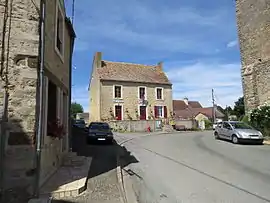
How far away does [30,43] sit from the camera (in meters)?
6.14

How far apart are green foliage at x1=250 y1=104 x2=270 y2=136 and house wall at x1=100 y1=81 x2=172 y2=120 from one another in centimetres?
1890

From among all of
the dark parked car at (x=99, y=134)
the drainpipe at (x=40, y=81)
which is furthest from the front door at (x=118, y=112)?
the drainpipe at (x=40, y=81)

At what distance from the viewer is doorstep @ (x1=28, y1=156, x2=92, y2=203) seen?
6130mm

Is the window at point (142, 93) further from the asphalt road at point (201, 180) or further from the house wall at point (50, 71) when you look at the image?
the house wall at point (50, 71)

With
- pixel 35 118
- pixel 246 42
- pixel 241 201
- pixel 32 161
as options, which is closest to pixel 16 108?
pixel 35 118

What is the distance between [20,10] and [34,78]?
162 cm

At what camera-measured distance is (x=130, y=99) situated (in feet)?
128

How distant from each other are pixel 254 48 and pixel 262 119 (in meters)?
9.25

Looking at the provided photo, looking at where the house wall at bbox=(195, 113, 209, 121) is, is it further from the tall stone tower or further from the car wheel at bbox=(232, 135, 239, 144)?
the car wheel at bbox=(232, 135, 239, 144)

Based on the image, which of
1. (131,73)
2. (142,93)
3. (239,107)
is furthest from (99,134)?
(239,107)

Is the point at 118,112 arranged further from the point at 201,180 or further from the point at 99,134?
the point at 201,180

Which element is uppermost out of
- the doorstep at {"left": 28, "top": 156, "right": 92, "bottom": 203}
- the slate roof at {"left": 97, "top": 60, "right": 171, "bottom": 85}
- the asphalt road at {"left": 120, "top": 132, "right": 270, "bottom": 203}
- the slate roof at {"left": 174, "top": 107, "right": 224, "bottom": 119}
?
the slate roof at {"left": 97, "top": 60, "right": 171, "bottom": 85}

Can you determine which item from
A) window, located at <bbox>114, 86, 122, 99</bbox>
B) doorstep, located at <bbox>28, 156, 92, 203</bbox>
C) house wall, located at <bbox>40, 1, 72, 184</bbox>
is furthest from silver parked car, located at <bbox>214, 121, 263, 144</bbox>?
window, located at <bbox>114, 86, 122, 99</bbox>

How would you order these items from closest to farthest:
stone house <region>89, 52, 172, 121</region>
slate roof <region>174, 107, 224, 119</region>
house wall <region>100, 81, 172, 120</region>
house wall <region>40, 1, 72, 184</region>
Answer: house wall <region>40, 1, 72, 184</region>
house wall <region>100, 81, 172, 120</region>
stone house <region>89, 52, 172, 121</region>
slate roof <region>174, 107, 224, 119</region>
